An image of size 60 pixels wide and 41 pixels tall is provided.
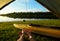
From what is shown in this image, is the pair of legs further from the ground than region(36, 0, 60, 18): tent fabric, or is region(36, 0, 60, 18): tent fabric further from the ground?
region(36, 0, 60, 18): tent fabric

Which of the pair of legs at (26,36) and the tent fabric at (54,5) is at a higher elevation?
the tent fabric at (54,5)

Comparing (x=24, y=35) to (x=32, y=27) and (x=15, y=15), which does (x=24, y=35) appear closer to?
(x=32, y=27)

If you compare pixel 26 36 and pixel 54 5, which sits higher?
pixel 54 5

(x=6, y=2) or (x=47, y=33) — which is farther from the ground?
(x=47, y=33)

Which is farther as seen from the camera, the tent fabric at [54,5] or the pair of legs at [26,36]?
the tent fabric at [54,5]

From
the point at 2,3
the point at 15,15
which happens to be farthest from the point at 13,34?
the point at 2,3

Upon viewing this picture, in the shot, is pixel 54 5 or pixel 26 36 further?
pixel 54 5

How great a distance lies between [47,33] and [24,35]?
0.21 meters

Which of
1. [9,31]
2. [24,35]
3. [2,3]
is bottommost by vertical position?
[9,31]

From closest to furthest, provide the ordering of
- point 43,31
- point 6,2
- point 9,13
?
point 43,31, point 6,2, point 9,13

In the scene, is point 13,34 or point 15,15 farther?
point 15,15

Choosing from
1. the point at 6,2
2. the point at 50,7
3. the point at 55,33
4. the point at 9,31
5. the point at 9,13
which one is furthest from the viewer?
the point at 9,13

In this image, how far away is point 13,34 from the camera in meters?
6.77

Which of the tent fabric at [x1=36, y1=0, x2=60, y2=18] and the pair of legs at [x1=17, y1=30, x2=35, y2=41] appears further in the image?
the tent fabric at [x1=36, y1=0, x2=60, y2=18]
